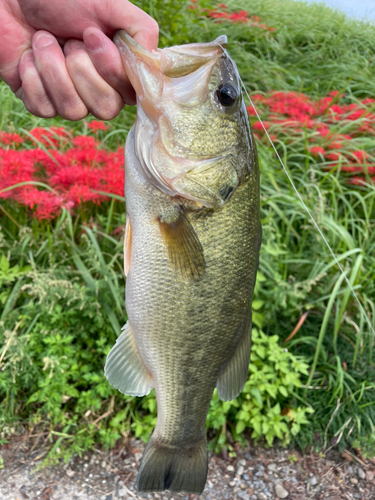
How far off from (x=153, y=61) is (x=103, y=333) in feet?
5.54

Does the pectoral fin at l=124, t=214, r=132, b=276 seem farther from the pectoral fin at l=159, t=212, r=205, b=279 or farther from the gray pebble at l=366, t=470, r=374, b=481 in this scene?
the gray pebble at l=366, t=470, r=374, b=481

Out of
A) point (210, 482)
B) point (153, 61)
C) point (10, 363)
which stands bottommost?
point (210, 482)

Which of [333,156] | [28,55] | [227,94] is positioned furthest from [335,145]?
[28,55]

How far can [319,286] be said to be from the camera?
2.74 m

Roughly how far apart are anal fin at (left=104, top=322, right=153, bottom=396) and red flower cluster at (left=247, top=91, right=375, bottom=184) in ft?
8.18

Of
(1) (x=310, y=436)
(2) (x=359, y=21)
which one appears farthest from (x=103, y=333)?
(2) (x=359, y=21)

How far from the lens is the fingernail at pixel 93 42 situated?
43.4 inches

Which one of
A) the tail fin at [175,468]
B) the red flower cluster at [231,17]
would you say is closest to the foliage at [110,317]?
the tail fin at [175,468]

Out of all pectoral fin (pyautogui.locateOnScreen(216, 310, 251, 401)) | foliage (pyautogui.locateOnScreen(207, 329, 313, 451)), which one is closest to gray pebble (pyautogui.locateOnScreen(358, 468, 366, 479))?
foliage (pyautogui.locateOnScreen(207, 329, 313, 451))

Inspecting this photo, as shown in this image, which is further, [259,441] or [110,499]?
[259,441]

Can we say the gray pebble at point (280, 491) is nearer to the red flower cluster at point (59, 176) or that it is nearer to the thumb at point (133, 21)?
the red flower cluster at point (59, 176)

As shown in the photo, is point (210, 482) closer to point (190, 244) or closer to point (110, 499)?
point (110, 499)

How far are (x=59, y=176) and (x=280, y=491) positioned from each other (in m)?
2.17

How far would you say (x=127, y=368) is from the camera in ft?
4.27
